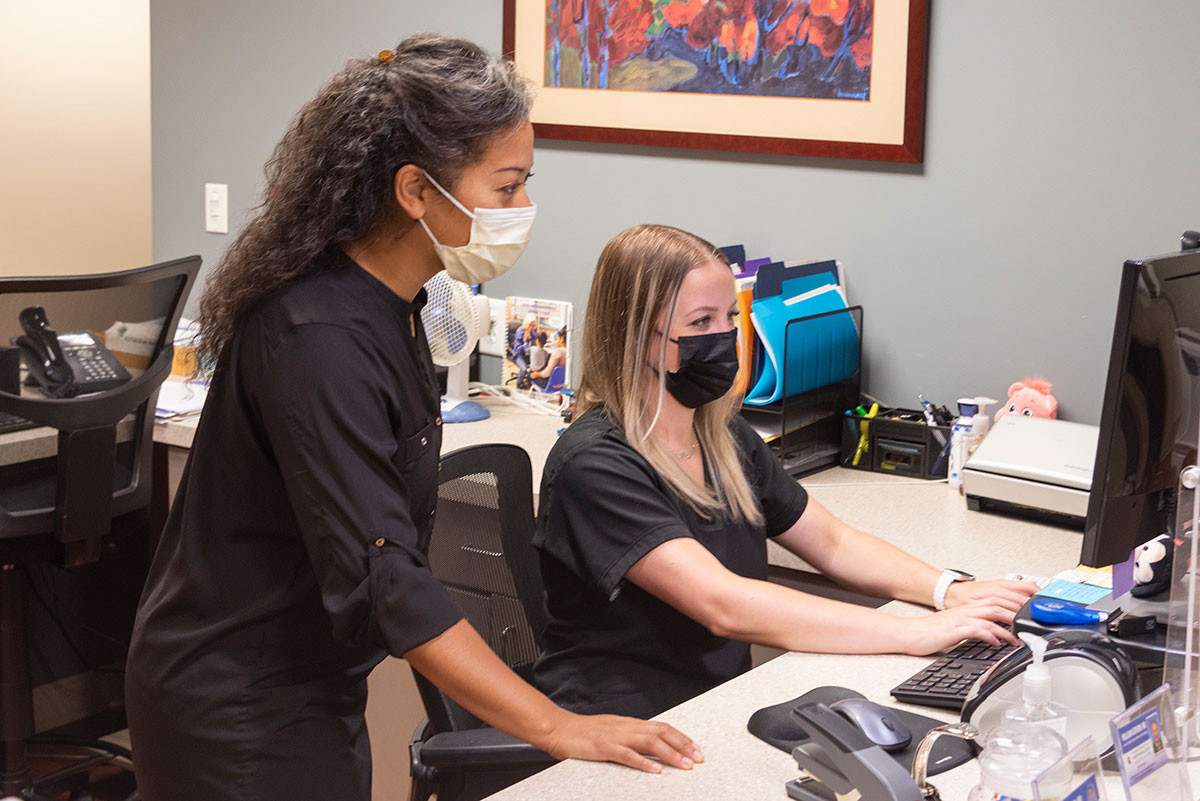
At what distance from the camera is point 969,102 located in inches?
92.6

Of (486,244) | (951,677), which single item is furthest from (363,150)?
(951,677)

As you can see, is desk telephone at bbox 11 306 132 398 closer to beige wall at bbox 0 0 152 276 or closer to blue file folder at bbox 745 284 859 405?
blue file folder at bbox 745 284 859 405

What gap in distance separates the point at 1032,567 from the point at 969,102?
95 cm

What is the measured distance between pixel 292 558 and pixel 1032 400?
1539 mm

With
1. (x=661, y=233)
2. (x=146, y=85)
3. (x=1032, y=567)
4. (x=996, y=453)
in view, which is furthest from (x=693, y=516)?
(x=146, y=85)

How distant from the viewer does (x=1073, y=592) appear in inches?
61.8

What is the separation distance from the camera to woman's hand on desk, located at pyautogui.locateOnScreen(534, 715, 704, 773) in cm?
124

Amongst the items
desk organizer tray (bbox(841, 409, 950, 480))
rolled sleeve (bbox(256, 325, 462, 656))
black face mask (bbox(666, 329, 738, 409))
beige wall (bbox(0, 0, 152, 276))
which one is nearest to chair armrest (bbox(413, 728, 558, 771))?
rolled sleeve (bbox(256, 325, 462, 656))

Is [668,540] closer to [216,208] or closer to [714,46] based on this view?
→ [714,46]

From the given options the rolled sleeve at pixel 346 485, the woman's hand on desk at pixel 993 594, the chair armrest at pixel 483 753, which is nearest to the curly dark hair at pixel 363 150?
the rolled sleeve at pixel 346 485

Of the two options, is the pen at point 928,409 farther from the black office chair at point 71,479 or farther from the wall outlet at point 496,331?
the black office chair at point 71,479

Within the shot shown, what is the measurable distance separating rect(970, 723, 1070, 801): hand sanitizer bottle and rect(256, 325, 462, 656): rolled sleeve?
21.0 inches

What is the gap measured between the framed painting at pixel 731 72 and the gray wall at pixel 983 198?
0.05 meters

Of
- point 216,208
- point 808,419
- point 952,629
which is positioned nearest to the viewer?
point 952,629
